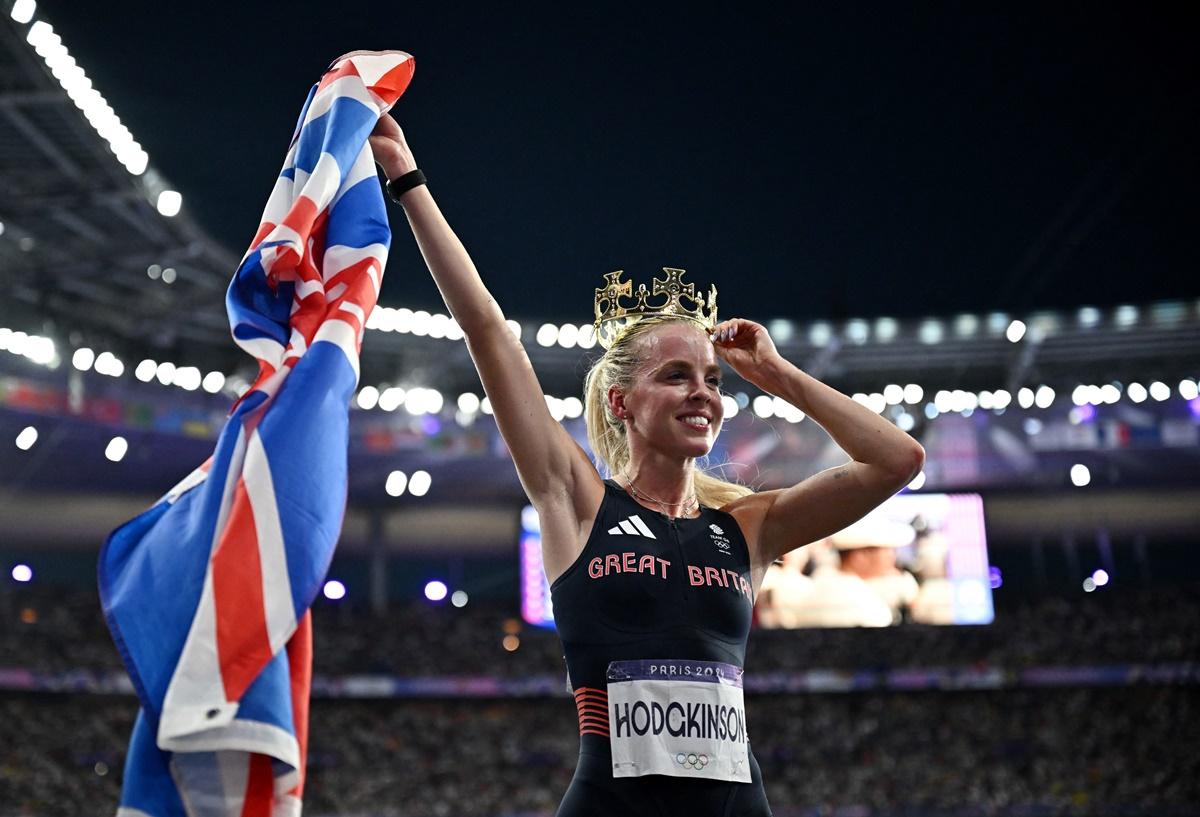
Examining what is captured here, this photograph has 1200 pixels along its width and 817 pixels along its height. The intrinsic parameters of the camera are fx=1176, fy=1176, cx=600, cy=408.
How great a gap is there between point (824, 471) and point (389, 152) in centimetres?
151

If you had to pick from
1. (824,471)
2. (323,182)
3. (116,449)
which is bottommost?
(824,471)

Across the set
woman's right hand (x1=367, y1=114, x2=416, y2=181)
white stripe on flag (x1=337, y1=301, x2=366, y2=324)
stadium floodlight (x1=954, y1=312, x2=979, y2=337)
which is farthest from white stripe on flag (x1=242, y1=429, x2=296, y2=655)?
stadium floodlight (x1=954, y1=312, x2=979, y2=337)

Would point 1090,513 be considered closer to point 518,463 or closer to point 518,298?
point 518,298

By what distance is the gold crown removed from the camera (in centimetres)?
364

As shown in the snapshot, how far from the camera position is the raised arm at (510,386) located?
2.86m

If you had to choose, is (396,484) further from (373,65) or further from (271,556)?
(271,556)

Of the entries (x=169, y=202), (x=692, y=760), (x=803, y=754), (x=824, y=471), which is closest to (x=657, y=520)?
(x=824, y=471)

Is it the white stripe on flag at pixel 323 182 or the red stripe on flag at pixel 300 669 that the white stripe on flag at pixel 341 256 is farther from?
the red stripe on flag at pixel 300 669

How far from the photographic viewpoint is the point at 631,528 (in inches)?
124

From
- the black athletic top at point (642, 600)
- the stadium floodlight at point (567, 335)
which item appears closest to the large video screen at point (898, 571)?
the stadium floodlight at point (567, 335)

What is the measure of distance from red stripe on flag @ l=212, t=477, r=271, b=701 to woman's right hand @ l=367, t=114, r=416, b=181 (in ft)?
3.62

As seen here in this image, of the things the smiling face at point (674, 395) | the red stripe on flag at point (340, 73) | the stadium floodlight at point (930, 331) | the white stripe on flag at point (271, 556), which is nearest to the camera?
the white stripe on flag at point (271, 556)

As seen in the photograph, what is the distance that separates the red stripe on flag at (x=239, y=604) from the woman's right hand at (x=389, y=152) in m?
1.10

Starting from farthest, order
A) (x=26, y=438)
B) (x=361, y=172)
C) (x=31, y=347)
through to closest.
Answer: (x=26, y=438), (x=31, y=347), (x=361, y=172)
